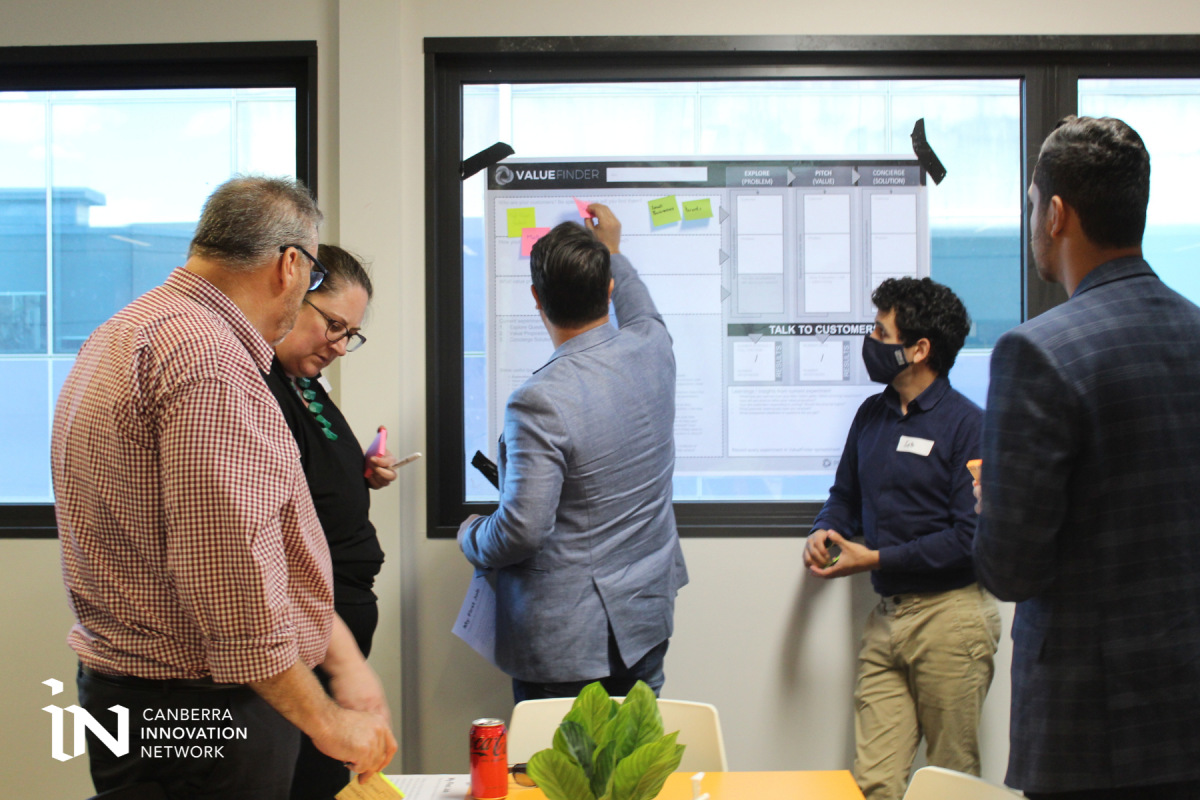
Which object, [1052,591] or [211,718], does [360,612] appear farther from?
[1052,591]

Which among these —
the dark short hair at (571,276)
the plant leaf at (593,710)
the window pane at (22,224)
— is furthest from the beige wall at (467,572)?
the plant leaf at (593,710)

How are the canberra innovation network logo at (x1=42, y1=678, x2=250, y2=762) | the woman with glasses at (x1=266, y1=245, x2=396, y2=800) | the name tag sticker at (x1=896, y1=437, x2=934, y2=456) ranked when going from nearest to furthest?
the canberra innovation network logo at (x1=42, y1=678, x2=250, y2=762) < the woman with glasses at (x1=266, y1=245, x2=396, y2=800) < the name tag sticker at (x1=896, y1=437, x2=934, y2=456)

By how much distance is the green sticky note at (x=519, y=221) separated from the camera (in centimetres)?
255

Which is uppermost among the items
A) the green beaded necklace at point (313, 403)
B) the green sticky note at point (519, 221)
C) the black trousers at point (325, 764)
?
the green sticky note at point (519, 221)

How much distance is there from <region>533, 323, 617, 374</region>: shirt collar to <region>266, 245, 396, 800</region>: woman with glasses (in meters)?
0.49

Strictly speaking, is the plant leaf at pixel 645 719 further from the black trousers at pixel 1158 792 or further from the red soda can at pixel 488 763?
the black trousers at pixel 1158 792

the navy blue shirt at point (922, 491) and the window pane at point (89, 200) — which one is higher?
the window pane at point (89, 200)

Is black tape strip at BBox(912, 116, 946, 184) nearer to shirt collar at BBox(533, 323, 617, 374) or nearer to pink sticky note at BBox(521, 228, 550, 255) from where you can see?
pink sticky note at BBox(521, 228, 550, 255)

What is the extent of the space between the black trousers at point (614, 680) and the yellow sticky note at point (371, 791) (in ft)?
2.12

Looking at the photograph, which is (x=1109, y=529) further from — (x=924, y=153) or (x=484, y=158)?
(x=484, y=158)

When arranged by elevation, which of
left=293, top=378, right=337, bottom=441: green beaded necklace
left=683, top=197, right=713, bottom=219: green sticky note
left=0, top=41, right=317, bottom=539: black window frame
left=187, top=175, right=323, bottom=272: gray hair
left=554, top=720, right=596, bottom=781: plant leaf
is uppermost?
left=0, top=41, right=317, bottom=539: black window frame

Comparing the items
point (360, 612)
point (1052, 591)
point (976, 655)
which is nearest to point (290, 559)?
point (360, 612)

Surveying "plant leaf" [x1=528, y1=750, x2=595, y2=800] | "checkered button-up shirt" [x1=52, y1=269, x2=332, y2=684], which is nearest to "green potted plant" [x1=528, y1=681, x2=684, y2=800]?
"plant leaf" [x1=528, y1=750, x2=595, y2=800]

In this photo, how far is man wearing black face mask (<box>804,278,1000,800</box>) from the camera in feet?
6.84
